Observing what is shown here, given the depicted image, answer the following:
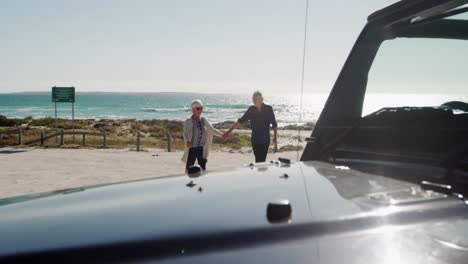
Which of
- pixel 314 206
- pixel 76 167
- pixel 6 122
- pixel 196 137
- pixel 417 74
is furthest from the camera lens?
pixel 6 122

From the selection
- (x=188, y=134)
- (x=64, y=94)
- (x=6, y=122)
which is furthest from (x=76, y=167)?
(x=6, y=122)

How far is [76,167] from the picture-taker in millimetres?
15547

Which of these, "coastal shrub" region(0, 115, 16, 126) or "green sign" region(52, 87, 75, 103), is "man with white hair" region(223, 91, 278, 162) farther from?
"coastal shrub" region(0, 115, 16, 126)

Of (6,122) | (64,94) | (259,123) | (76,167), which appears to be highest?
(259,123)

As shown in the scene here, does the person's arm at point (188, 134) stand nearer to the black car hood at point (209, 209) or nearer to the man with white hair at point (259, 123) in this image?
the man with white hair at point (259, 123)

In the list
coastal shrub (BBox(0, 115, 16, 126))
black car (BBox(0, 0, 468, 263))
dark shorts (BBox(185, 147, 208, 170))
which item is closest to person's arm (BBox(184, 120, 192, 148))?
dark shorts (BBox(185, 147, 208, 170))

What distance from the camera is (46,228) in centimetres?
137

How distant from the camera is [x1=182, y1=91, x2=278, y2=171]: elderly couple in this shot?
9680mm

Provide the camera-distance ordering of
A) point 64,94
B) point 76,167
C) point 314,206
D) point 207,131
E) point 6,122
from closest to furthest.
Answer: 1. point 314,206
2. point 207,131
3. point 76,167
4. point 64,94
5. point 6,122

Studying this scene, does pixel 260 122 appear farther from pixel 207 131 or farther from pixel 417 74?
pixel 417 74

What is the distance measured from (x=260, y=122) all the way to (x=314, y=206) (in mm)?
8558

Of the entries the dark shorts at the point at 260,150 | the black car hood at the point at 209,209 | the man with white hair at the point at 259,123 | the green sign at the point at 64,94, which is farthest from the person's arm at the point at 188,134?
the green sign at the point at 64,94

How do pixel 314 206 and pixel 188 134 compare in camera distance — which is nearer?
pixel 314 206

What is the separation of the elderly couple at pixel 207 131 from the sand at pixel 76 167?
57cm
